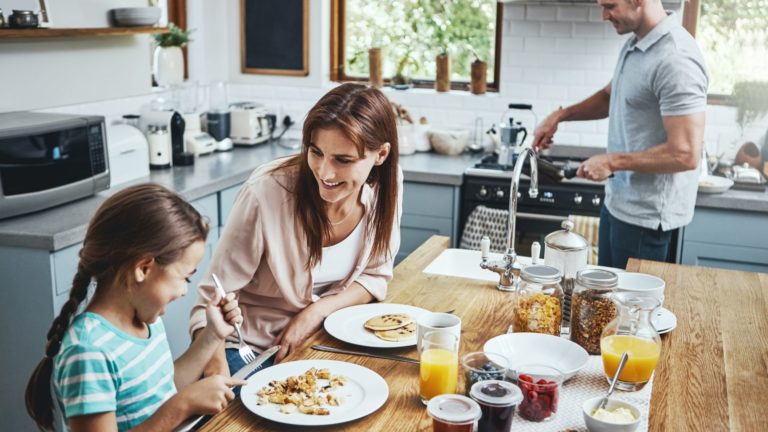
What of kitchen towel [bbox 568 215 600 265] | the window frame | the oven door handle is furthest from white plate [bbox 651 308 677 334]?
the window frame

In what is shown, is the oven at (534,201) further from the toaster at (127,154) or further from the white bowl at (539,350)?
the white bowl at (539,350)

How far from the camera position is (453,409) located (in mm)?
1556

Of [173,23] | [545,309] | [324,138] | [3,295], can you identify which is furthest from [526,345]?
[173,23]

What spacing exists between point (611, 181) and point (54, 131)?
214 cm

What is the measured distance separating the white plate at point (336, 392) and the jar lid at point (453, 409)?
→ 0.50ft

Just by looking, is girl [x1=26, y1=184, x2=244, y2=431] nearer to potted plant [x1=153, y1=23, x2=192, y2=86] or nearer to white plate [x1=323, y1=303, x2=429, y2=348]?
white plate [x1=323, y1=303, x2=429, y2=348]

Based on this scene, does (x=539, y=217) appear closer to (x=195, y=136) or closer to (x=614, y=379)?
(x=195, y=136)

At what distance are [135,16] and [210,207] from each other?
3.17ft

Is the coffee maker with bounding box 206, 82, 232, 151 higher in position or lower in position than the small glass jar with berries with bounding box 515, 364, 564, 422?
higher

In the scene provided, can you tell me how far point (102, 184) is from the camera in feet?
11.1

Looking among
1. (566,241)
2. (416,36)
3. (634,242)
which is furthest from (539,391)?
(416,36)

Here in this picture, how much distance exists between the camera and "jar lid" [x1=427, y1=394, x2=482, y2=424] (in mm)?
1518

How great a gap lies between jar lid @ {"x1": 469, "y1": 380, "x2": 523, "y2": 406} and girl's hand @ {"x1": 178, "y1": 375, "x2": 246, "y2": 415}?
1.63 ft

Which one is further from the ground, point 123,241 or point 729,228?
point 123,241
